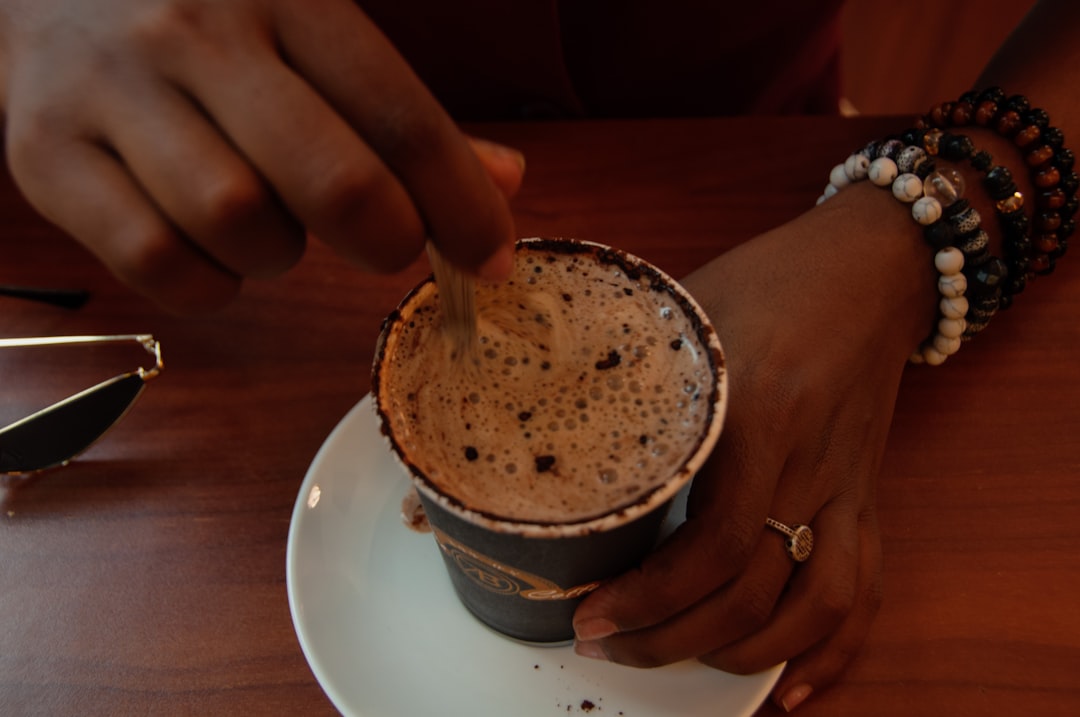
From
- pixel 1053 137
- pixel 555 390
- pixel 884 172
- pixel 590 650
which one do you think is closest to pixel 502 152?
pixel 555 390

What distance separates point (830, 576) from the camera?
0.73m

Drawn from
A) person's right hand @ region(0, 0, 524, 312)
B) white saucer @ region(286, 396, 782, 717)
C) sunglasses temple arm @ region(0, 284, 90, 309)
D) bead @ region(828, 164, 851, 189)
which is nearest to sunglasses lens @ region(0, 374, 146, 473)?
sunglasses temple arm @ region(0, 284, 90, 309)

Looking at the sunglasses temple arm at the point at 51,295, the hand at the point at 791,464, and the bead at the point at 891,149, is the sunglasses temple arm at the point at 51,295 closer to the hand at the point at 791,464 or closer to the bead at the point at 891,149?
the hand at the point at 791,464

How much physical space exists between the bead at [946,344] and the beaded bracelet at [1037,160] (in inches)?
4.5

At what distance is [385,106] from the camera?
0.51 metres

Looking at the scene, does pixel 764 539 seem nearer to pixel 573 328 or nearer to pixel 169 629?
pixel 573 328

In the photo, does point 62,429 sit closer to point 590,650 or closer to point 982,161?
point 590,650

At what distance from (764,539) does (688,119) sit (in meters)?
0.86

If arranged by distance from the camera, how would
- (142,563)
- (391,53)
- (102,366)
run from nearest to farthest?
(391,53), (142,563), (102,366)

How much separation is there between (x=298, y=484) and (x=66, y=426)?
312 mm

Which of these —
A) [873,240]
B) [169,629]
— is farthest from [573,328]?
[169,629]

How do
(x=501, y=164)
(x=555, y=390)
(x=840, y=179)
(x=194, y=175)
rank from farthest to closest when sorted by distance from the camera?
(x=840, y=179), (x=555, y=390), (x=501, y=164), (x=194, y=175)

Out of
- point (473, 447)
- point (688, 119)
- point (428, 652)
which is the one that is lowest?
point (428, 652)

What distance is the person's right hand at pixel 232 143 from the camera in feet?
1.61
